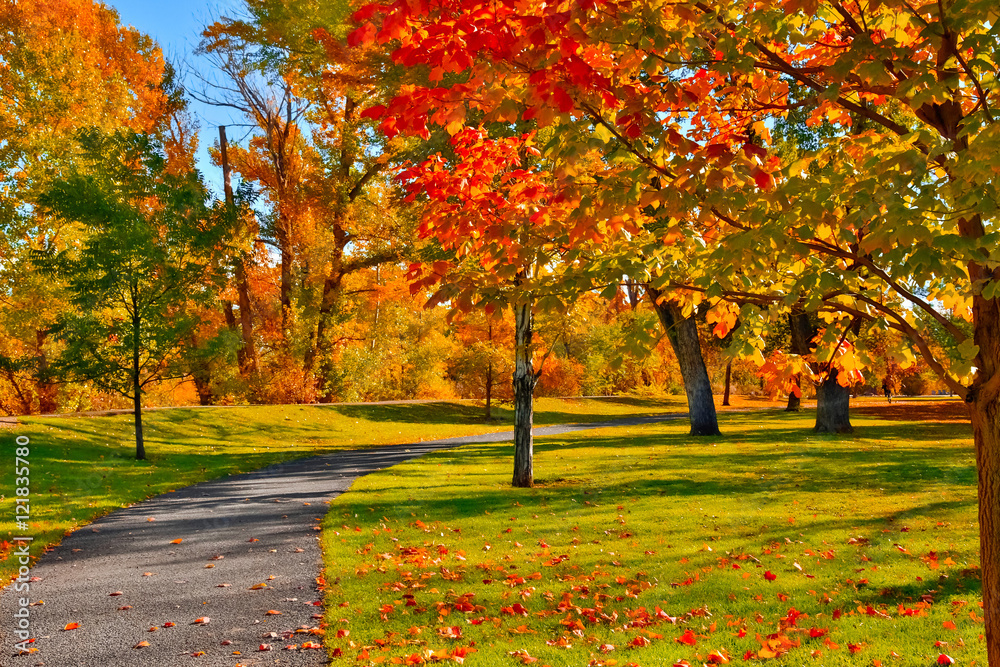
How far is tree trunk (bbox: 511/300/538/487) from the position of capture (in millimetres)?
11781

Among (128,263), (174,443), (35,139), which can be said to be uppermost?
(35,139)

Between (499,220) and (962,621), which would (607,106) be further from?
(962,621)

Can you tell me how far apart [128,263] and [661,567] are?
12737 millimetres

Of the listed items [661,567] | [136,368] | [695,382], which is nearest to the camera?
[661,567]

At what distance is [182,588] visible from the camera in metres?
6.14

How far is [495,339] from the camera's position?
31828 mm

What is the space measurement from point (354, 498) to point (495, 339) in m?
21.4

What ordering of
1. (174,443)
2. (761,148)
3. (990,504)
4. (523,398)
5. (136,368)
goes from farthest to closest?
(174,443)
(136,368)
(523,398)
(761,148)
(990,504)

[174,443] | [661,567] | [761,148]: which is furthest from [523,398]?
[174,443]

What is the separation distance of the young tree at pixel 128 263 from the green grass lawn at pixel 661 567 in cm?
619

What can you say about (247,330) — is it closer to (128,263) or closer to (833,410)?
(128,263)

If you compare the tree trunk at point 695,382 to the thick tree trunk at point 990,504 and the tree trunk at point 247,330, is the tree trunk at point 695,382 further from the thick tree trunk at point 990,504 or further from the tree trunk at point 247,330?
the thick tree trunk at point 990,504

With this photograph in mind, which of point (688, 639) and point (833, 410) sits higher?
point (833, 410)

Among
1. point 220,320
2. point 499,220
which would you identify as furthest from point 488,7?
point 220,320
